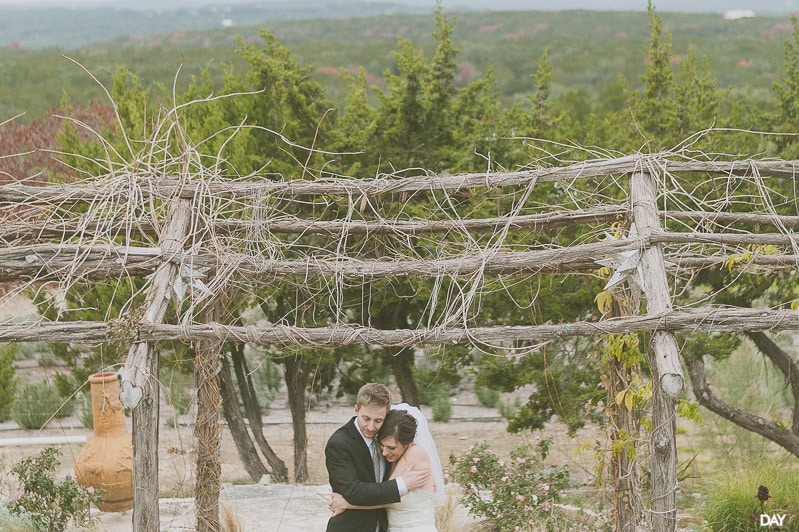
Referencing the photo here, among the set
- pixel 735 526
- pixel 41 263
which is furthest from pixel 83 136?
pixel 735 526

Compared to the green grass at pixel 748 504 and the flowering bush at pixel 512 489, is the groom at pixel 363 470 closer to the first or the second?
the flowering bush at pixel 512 489

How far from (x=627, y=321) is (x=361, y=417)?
52.6 inches

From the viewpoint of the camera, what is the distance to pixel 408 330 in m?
4.31

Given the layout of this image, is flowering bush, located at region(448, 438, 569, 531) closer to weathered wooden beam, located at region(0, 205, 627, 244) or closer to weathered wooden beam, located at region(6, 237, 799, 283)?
weathered wooden beam, located at region(0, 205, 627, 244)

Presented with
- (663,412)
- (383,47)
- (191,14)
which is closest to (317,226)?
(663,412)

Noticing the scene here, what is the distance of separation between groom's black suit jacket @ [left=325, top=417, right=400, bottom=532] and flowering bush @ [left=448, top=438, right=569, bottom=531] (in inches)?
86.4

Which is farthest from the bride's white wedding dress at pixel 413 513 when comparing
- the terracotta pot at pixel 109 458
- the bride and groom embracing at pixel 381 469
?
the terracotta pot at pixel 109 458

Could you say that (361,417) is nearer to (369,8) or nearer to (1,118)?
(1,118)

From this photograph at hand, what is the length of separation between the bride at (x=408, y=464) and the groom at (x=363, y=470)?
5cm

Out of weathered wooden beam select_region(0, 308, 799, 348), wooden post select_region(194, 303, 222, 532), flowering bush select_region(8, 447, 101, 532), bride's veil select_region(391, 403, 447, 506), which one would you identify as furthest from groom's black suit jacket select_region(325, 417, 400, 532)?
flowering bush select_region(8, 447, 101, 532)

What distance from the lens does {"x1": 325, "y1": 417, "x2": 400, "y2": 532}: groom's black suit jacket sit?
13.9 ft

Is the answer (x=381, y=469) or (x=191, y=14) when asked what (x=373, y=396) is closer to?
(x=381, y=469)

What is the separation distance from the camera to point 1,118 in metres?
19.2

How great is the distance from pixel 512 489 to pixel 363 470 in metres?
2.49
